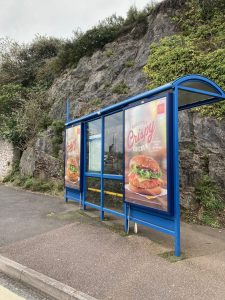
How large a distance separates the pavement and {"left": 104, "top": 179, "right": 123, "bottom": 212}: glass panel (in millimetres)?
432

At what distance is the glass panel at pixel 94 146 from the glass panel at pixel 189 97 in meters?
2.12

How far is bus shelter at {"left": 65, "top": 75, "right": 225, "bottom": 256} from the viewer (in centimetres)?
475

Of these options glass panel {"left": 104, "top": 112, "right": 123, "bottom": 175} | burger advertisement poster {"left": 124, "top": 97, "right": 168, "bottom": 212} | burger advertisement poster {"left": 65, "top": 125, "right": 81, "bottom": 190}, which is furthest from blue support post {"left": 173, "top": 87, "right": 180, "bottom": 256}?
burger advertisement poster {"left": 65, "top": 125, "right": 81, "bottom": 190}

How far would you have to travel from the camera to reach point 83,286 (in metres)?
3.76

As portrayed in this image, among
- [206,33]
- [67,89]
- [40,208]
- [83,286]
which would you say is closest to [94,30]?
[67,89]

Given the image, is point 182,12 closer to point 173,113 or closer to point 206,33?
point 206,33

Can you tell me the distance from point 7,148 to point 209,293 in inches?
592

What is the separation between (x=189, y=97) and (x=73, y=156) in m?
4.00

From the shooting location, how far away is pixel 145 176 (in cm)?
525

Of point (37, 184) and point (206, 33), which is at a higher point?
point (206, 33)

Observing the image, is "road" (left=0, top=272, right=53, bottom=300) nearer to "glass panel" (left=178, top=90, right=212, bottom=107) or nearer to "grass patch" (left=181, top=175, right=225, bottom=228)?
"grass patch" (left=181, top=175, right=225, bottom=228)

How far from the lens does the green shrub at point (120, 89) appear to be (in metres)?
11.9

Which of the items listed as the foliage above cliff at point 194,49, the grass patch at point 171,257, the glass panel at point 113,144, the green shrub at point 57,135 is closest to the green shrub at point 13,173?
the green shrub at point 57,135

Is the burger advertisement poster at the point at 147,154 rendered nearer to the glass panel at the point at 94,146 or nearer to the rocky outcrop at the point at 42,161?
the glass panel at the point at 94,146
